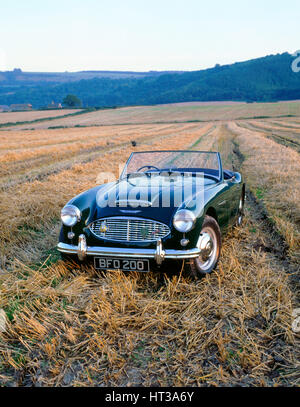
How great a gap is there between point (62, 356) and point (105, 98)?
150515mm

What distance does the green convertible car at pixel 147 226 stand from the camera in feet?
10.4

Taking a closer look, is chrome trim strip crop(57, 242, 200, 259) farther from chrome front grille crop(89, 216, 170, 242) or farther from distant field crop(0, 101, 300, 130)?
distant field crop(0, 101, 300, 130)

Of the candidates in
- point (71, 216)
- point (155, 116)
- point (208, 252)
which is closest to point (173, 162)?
point (208, 252)

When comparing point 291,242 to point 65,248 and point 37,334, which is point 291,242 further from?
point 37,334

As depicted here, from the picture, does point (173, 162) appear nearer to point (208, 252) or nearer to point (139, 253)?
point (208, 252)

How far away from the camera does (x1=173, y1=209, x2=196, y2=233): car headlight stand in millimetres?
3158

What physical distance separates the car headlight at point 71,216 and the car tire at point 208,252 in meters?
1.19

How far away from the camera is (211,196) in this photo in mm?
3688

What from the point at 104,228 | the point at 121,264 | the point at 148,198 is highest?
the point at 148,198

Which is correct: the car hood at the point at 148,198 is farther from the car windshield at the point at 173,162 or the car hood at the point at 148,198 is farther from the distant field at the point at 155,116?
the distant field at the point at 155,116

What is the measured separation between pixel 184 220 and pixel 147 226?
36 centimetres

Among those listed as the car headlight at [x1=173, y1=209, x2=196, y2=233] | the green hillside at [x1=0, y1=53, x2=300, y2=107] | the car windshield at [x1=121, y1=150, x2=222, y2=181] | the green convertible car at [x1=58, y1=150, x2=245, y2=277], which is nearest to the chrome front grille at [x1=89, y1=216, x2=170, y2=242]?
the green convertible car at [x1=58, y1=150, x2=245, y2=277]

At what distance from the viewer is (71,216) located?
3.48m
